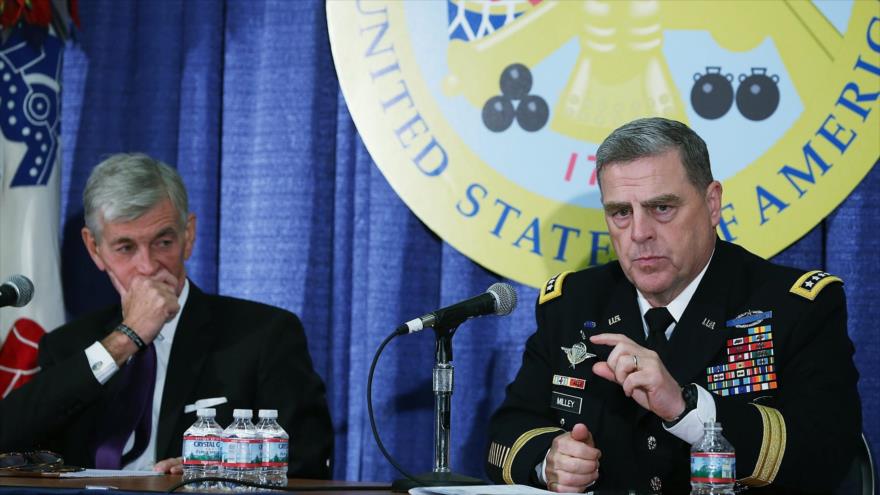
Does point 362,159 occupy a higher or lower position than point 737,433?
higher

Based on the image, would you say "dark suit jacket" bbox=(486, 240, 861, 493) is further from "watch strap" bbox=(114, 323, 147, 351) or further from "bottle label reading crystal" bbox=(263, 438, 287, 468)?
"watch strap" bbox=(114, 323, 147, 351)

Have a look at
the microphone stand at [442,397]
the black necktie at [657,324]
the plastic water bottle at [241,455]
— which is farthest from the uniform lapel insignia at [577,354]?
the plastic water bottle at [241,455]

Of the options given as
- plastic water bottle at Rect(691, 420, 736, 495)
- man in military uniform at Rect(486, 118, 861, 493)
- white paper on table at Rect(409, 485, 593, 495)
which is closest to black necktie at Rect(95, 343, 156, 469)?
man in military uniform at Rect(486, 118, 861, 493)

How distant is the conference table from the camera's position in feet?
6.99

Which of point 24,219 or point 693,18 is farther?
point 24,219

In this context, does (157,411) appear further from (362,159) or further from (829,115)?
(829,115)

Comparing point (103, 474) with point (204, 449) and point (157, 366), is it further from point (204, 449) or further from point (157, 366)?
point (157, 366)

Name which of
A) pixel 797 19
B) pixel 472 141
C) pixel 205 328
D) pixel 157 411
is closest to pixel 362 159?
pixel 472 141

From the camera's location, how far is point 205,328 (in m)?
3.39

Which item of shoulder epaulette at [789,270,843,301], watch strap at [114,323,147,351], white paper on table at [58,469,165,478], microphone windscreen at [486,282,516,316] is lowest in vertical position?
white paper on table at [58,469,165,478]

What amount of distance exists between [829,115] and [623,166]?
91 centimetres

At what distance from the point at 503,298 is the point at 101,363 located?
117 centimetres

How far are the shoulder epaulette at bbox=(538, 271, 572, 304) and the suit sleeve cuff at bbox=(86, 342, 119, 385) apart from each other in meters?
1.15

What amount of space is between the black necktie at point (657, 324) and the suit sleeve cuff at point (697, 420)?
37 cm
